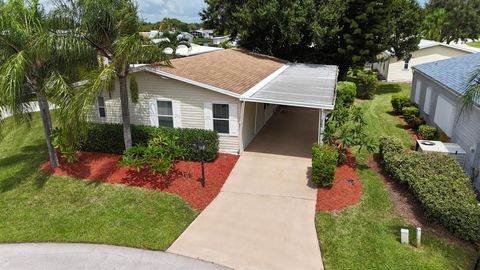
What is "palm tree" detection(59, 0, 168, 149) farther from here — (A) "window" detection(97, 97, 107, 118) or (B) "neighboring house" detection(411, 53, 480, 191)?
(B) "neighboring house" detection(411, 53, 480, 191)

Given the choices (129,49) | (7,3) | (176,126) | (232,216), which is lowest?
(232,216)

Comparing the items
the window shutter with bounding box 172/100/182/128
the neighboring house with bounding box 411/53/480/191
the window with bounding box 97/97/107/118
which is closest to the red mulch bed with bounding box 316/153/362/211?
the neighboring house with bounding box 411/53/480/191

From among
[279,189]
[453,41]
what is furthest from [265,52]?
[453,41]

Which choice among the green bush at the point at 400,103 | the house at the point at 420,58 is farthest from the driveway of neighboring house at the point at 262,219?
the house at the point at 420,58

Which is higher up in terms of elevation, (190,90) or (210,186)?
(190,90)

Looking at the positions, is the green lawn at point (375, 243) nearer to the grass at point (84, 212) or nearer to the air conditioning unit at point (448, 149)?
the air conditioning unit at point (448, 149)

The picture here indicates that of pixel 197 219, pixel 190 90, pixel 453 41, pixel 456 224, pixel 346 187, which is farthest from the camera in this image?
pixel 453 41

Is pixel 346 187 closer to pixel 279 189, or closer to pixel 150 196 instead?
pixel 279 189
